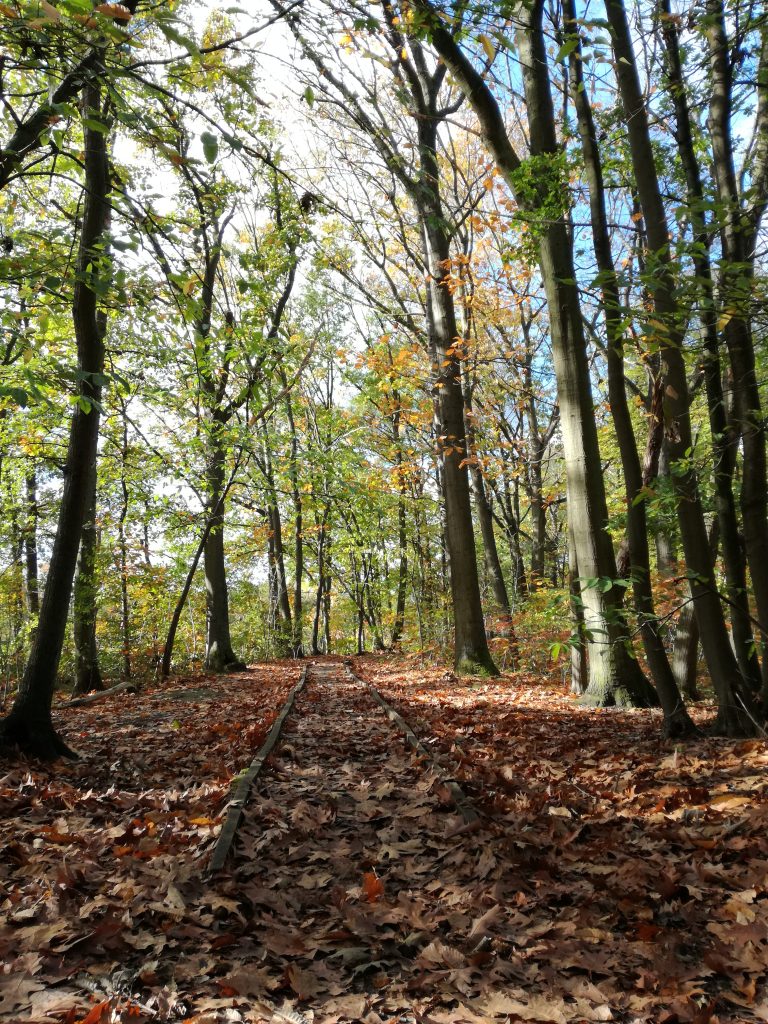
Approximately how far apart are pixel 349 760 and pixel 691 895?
3578 millimetres

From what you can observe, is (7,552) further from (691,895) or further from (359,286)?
(691,895)

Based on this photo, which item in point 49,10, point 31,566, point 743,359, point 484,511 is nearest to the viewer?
point 49,10

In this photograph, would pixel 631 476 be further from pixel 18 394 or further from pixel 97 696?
pixel 97 696

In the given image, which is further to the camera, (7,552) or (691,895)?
(7,552)

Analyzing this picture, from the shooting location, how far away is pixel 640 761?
Answer: 5484 millimetres

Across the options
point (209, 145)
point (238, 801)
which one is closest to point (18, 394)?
point (209, 145)

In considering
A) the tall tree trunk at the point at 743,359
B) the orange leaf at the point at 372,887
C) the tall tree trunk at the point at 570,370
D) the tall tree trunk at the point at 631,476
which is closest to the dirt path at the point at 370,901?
the orange leaf at the point at 372,887

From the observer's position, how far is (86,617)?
44.8 feet

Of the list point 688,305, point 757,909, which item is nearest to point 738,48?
point 688,305

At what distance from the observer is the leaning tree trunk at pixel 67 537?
6.07 m

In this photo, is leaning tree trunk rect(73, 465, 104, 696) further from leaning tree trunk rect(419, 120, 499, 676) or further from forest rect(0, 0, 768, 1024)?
leaning tree trunk rect(419, 120, 499, 676)

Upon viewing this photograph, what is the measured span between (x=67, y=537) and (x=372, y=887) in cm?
484

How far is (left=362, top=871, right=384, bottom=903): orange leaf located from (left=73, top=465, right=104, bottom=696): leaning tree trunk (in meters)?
11.8

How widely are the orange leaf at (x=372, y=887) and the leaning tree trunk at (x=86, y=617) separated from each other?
11.8 meters
